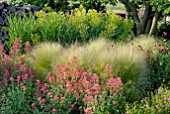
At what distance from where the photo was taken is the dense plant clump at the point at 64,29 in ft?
24.1

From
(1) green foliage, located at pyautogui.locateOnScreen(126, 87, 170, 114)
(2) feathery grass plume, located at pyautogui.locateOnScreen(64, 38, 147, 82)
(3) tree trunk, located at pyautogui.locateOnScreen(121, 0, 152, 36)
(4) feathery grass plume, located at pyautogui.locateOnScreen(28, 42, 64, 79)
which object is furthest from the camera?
(3) tree trunk, located at pyautogui.locateOnScreen(121, 0, 152, 36)

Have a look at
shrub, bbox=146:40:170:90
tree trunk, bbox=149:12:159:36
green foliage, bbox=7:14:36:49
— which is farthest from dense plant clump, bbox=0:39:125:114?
tree trunk, bbox=149:12:159:36

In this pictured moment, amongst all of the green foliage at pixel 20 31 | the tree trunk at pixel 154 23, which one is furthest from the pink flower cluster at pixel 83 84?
the tree trunk at pixel 154 23

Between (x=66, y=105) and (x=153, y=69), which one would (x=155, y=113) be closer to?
A: (x=66, y=105)

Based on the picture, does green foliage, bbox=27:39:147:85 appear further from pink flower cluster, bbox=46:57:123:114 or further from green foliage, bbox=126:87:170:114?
green foliage, bbox=126:87:170:114

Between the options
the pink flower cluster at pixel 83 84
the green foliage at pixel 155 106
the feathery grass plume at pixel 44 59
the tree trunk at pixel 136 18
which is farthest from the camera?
the tree trunk at pixel 136 18

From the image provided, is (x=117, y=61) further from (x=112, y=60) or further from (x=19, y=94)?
(x=19, y=94)

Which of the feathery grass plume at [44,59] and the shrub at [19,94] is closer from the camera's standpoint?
the shrub at [19,94]

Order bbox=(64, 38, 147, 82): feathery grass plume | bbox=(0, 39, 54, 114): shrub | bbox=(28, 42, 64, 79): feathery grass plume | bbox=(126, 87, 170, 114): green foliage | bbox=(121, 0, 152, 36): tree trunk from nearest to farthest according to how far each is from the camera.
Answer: bbox=(126, 87, 170, 114): green foliage → bbox=(0, 39, 54, 114): shrub → bbox=(64, 38, 147, 82): feathery grass plume → bbox=(28, 42, 64, 79): feathery grass plume → bbox=(121, 0, 152, 36): tree trunk

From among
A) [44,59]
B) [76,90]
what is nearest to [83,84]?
[76,90]

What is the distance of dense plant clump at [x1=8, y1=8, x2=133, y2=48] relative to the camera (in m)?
7.33

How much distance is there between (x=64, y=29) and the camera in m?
7.59

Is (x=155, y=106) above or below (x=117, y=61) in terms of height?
below

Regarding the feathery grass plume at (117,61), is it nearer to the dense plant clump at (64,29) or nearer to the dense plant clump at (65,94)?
the dense plant clump at (65,94)
